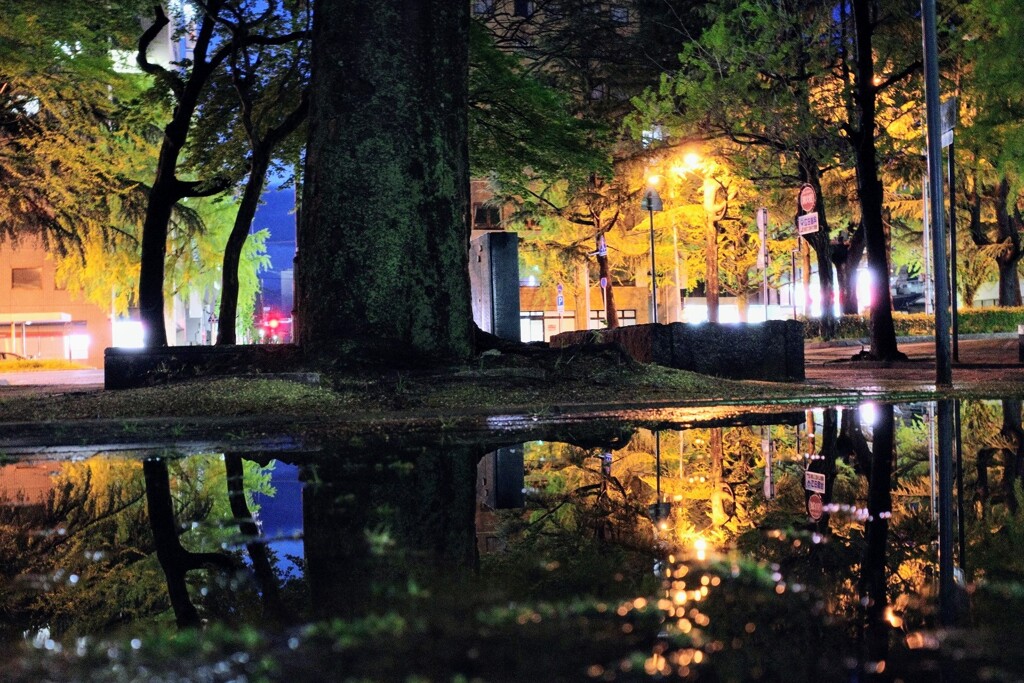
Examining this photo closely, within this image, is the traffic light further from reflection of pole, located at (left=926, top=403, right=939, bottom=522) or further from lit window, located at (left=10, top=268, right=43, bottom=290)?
reflection of pole, located at (left=926, top=403, right=939, bottom=522)

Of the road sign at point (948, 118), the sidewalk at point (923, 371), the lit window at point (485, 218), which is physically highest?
the lit window at point (485, 218)

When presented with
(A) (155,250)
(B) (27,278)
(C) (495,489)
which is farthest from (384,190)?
(B) (27,278)

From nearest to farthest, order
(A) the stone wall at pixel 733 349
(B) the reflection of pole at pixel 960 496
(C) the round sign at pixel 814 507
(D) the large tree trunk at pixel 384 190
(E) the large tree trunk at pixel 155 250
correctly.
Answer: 1. (B) the reflection of pole at pixel 960 496
2. (C) the round sign at pixel 814 507
3. (D) the large tree trunk at pixel 384 190
4. (A) the stone wall at pixel 733 349
5. (E) the large tree trunk at pixel 155 250

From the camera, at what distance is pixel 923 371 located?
1620cm

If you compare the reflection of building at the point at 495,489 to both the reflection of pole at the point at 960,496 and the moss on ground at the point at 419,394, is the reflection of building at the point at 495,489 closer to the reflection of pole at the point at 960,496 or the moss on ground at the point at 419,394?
the reflection of pole at the point at 960,496

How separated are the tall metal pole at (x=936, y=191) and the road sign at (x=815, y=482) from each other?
650 cm

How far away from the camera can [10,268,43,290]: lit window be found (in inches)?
1969

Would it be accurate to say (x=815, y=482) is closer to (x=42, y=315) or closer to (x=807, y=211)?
(x=807, y=211)

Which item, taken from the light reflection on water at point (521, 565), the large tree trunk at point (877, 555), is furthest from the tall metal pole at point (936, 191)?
the light reflection on water at point (521, 565)

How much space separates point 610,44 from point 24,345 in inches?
1534

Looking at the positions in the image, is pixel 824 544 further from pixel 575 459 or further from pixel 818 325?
pixel 818 325

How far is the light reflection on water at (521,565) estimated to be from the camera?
2.18 metres

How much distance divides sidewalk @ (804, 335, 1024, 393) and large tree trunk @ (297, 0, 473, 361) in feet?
16.6

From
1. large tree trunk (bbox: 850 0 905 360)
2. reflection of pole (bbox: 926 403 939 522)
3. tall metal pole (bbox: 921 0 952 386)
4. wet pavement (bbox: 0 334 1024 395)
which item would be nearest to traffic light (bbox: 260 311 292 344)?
wet pavement (bbox: 0 334 1024 395)
